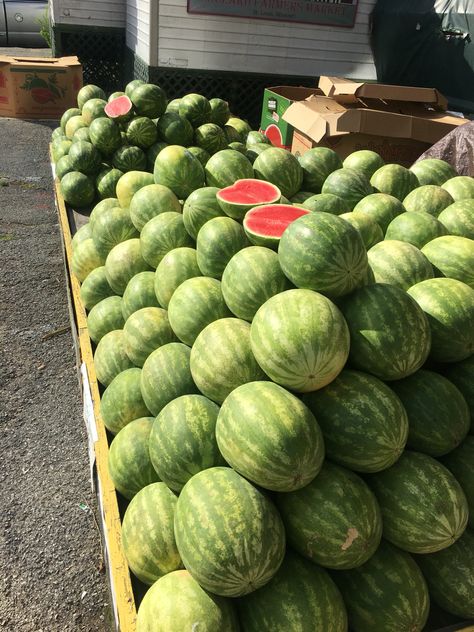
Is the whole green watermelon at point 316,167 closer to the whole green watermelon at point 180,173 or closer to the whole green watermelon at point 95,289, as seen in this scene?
the whole green watermelon at point 180,173

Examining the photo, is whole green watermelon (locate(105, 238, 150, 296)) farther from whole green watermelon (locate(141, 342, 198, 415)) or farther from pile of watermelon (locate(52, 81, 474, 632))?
whole green watermelon (locate(141, 342, 198, 415))

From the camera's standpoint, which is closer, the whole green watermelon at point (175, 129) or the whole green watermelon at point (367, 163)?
the whole green watermelon at point (367, 163)

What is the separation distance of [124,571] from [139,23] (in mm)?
9860

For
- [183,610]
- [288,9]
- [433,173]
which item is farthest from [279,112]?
[183,610]

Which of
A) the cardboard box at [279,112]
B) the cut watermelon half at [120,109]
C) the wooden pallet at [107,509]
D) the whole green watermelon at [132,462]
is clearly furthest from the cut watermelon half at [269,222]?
the cardboard box at [279,112]

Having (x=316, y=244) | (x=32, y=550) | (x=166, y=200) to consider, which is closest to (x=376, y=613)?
(x=316, y=244)

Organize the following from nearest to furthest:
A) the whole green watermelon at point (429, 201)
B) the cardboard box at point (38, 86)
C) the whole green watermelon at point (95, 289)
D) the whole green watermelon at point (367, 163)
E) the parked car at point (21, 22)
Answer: the whole green watermelon at point (429, 201) → the whole green watermelon at point (95, 289) → the whole green watermelon at point (367, 163) → the cardboard box at point (38, 86) → the parked car at point (21, 22)

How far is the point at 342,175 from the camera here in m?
2.91

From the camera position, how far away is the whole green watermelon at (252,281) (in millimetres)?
1832

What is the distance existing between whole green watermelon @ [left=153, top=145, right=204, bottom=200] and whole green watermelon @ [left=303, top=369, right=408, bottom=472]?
2.01 metres

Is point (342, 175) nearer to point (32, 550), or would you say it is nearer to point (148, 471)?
point (148, 471)

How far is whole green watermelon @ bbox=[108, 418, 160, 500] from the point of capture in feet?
6.26

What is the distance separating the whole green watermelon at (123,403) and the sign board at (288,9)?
8.02 meters

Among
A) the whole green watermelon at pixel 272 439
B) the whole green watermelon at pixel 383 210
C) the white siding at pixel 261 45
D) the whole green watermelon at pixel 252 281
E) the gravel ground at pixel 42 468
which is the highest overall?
the white siding at pixel 261 45
